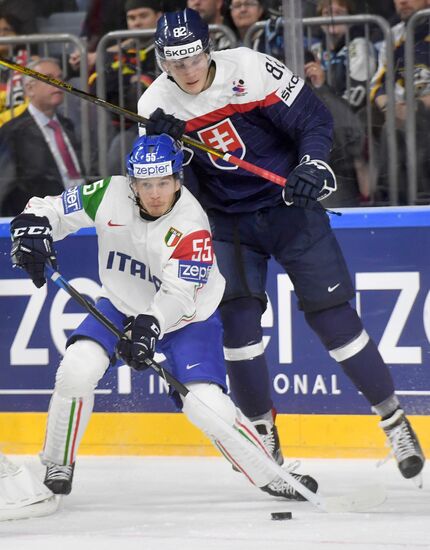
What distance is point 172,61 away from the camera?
12.7ft

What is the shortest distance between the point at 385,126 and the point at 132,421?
137cm

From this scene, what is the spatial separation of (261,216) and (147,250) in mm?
461

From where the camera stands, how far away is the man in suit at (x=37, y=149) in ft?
16.7

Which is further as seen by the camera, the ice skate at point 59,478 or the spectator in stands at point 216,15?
the spectator in stands at point 216,15

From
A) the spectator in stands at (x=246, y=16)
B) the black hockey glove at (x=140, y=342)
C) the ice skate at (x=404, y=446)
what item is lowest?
the ice skate at (x=404, y=446)

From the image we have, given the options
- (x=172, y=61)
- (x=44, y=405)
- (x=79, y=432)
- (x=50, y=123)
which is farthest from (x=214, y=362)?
(x=50, y=123)

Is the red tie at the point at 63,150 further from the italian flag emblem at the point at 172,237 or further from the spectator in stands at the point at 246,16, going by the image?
the italian flag emblem at the point at 172,237

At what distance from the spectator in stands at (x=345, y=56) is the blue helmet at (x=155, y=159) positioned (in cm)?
122

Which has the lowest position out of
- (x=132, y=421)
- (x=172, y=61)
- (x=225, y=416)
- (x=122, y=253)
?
(x=132, y=421)

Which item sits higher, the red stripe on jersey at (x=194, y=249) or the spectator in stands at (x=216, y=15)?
the spectator in stands at (x=216, y=15)

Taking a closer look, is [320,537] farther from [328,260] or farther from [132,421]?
[132,421]

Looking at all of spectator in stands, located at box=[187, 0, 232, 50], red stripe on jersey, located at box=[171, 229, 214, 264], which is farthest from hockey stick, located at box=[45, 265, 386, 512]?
spectator in stands, located at box=[187, 0, 232, 50]

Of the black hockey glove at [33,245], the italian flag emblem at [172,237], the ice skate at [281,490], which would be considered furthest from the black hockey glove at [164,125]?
the ice skate at [281,490]

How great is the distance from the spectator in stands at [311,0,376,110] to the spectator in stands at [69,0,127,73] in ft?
2.46
